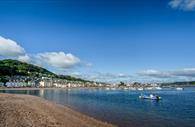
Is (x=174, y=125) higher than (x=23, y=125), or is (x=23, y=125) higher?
(x=23, y=125)

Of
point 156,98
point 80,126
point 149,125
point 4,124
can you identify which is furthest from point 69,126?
point 156,98

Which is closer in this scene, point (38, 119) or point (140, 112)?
point (38, 119)

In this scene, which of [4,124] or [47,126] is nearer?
[4,124]

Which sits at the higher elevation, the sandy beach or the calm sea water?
the sandy beach

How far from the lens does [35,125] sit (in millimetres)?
26219

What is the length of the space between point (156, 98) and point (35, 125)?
8640 cm

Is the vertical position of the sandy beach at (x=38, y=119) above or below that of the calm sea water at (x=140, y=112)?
above

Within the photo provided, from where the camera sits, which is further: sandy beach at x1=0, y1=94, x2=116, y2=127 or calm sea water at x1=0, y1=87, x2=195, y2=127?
calm sea water at x1=0, y1=87, x2=195, y2=127

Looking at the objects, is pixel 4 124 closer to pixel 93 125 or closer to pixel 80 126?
pixel 80 126

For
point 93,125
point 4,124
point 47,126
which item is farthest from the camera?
point 93,125

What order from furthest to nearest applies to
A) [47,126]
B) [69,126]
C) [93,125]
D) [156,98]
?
[156,98] → [93,125] → [69,126] → [47,126]

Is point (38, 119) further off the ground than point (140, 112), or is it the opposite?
point (38, 119)

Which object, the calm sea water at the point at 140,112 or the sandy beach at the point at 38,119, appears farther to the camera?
the calm sea water at the point at 140,112

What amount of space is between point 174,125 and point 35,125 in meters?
22.4
